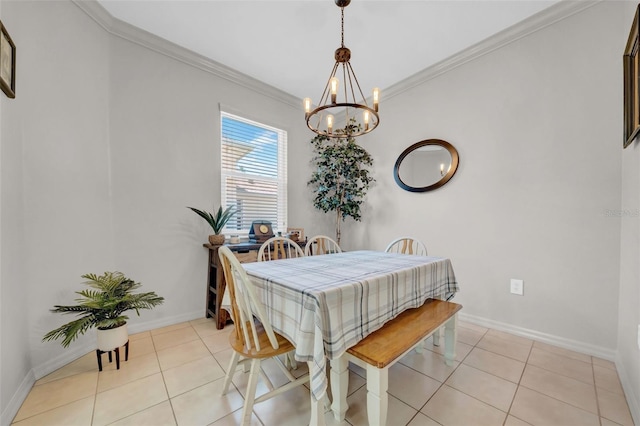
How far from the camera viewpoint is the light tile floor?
126cm

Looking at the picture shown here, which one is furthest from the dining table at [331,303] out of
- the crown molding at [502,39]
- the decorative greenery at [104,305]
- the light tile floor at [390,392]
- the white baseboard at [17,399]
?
the crown molding at [502,39]

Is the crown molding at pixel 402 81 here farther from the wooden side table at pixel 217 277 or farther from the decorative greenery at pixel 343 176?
the wooden side table at pixel 217 277

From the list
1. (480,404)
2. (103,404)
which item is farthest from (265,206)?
(480,404)

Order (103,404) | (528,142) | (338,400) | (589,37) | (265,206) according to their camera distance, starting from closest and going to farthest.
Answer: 1. (338,400)
2. (103,404)
3. (589,37)
4. (528,142)
5. (265,206)

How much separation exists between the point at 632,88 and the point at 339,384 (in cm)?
231

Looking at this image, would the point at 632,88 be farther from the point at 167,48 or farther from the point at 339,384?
the point at 167,48

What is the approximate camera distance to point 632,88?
1.43 m

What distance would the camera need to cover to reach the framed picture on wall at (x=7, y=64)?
1.23 meters

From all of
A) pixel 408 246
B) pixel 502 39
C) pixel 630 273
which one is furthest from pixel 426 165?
pixel 630 273

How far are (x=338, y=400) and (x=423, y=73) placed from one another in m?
3.13

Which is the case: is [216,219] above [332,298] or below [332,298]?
above

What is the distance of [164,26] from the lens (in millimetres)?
2156

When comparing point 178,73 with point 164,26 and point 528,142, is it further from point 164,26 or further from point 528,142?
point 528,142

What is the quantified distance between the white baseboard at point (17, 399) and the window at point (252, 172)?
170 cm
